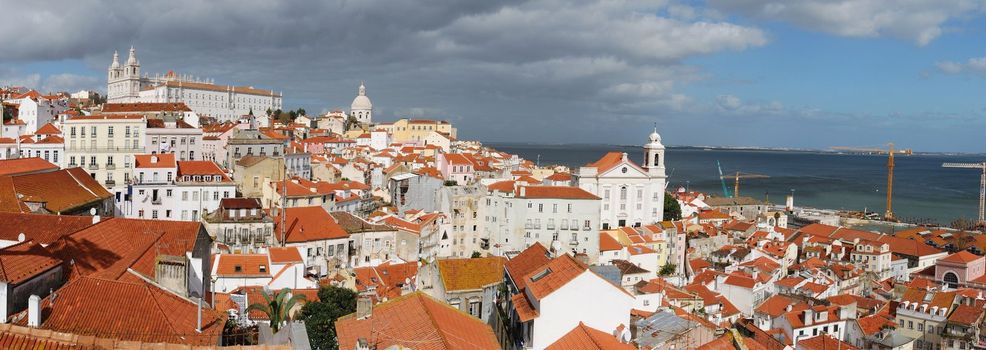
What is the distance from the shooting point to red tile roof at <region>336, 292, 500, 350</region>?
38.4 feet

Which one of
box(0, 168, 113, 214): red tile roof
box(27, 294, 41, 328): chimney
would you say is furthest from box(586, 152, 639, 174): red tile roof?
box(27, 294, 41, 328): chimney

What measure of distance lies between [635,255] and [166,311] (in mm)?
31616

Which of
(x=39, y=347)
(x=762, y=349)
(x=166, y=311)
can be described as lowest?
(x=762, y=349)

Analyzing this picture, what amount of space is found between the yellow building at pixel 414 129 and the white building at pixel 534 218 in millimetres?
59592

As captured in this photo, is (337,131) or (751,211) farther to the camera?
(337,131)

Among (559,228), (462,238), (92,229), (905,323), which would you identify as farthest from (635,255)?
(92,229)

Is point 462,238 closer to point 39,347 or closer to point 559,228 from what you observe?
point 559,228

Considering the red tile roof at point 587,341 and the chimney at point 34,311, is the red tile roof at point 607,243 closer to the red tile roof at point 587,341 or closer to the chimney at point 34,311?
the red tile roof at point 587,341

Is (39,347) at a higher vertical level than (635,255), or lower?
higher

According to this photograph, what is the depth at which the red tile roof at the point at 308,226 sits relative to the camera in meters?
32.1

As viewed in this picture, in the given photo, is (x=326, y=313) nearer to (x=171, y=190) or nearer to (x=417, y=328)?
(x=417, y=328)

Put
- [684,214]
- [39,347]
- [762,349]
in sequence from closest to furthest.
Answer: [39,347] → [762,349] → [684,214]

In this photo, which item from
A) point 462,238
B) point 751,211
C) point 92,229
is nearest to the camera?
point 92,229

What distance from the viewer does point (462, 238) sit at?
131 feet
